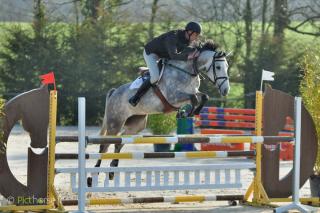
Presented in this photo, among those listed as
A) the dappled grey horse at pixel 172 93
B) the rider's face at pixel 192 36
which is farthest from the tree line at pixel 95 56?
the rider's face at pixel 192 36

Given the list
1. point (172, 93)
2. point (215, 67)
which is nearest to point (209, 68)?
point (215, 67)

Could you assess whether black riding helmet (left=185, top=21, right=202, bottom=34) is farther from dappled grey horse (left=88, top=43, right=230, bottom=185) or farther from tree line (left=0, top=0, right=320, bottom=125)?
tree line (left=0, top=0, right=320, bottom=125)

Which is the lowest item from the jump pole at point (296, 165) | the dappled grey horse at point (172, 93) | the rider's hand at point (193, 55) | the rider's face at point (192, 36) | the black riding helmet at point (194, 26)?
the jump pole at point (296, 165)

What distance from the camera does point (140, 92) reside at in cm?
798

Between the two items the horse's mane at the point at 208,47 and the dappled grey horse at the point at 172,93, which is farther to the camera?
the horse's mane at the point at 208,47

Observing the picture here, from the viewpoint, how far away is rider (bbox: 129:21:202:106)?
7535 millimetres

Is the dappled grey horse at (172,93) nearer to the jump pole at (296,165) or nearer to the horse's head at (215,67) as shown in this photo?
the horse's head at (215,67)

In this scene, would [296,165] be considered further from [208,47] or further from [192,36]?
[208,47]

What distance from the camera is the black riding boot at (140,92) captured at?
796 centimetres

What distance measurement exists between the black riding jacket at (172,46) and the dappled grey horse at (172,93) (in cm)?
17

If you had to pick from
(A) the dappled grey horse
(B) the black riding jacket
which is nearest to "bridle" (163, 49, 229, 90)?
(A) the dappled grey horse

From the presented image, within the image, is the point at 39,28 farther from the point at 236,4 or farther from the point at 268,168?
the point at 268,168

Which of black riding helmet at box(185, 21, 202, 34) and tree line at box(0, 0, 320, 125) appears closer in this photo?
black riding helmet at box(185, 21, 202, 34)

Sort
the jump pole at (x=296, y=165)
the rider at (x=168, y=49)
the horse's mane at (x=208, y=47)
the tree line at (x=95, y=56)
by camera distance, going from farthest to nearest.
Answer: the tree line at (x=95, y=56) → the horse's mane at (x=208, y=47) → the rider at (x=168, y=49) → the jump pole at (x=296, y=165)
